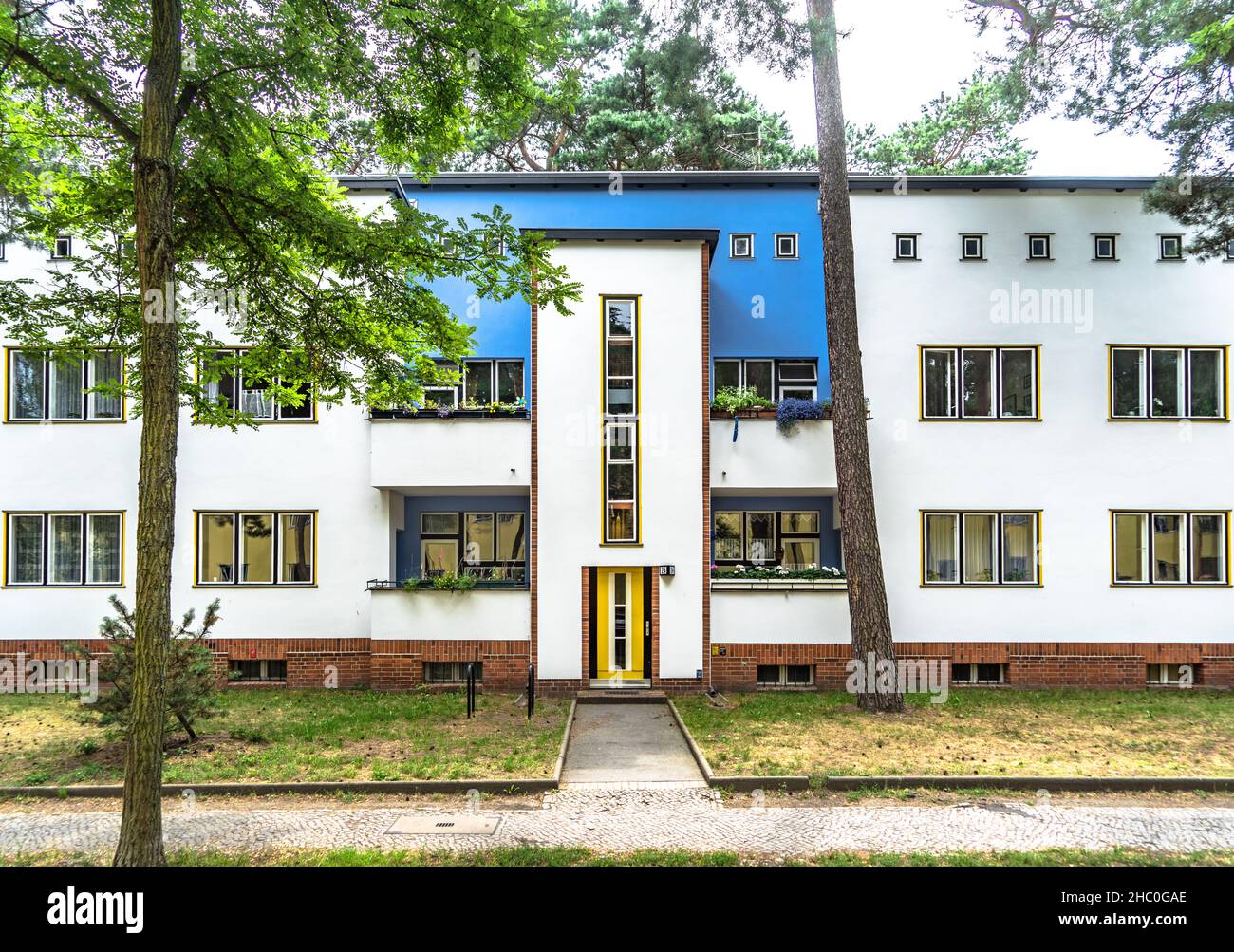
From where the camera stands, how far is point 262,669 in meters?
13.4

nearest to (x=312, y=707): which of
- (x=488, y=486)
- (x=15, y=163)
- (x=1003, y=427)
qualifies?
(x=488, y=486)

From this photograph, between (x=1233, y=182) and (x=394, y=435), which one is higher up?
(x=1233, y=182)

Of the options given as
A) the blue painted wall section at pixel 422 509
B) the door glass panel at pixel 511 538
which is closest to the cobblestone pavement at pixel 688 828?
the door glass panel at pixel 511 538

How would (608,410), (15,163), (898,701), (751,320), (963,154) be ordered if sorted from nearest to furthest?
(15,163), (898,701), (608,410), (751,320), (963,154)

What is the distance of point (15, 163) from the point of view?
707cm

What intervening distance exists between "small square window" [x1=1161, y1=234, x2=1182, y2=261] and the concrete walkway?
12.8 m

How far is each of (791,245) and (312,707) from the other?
12.3 metres

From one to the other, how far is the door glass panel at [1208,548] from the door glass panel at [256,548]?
17.4 m

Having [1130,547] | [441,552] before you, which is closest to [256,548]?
[441,552]

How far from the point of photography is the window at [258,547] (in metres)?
13.5

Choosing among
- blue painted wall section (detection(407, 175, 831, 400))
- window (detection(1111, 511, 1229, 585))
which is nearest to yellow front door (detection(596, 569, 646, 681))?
blue painted wall section (detection(407, 175, 831, 400))

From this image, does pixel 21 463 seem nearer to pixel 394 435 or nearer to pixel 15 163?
pixel 394 435

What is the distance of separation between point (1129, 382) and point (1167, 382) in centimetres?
72

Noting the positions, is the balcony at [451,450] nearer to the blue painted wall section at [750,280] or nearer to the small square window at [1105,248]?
the blue painted wall section at [750,280]
